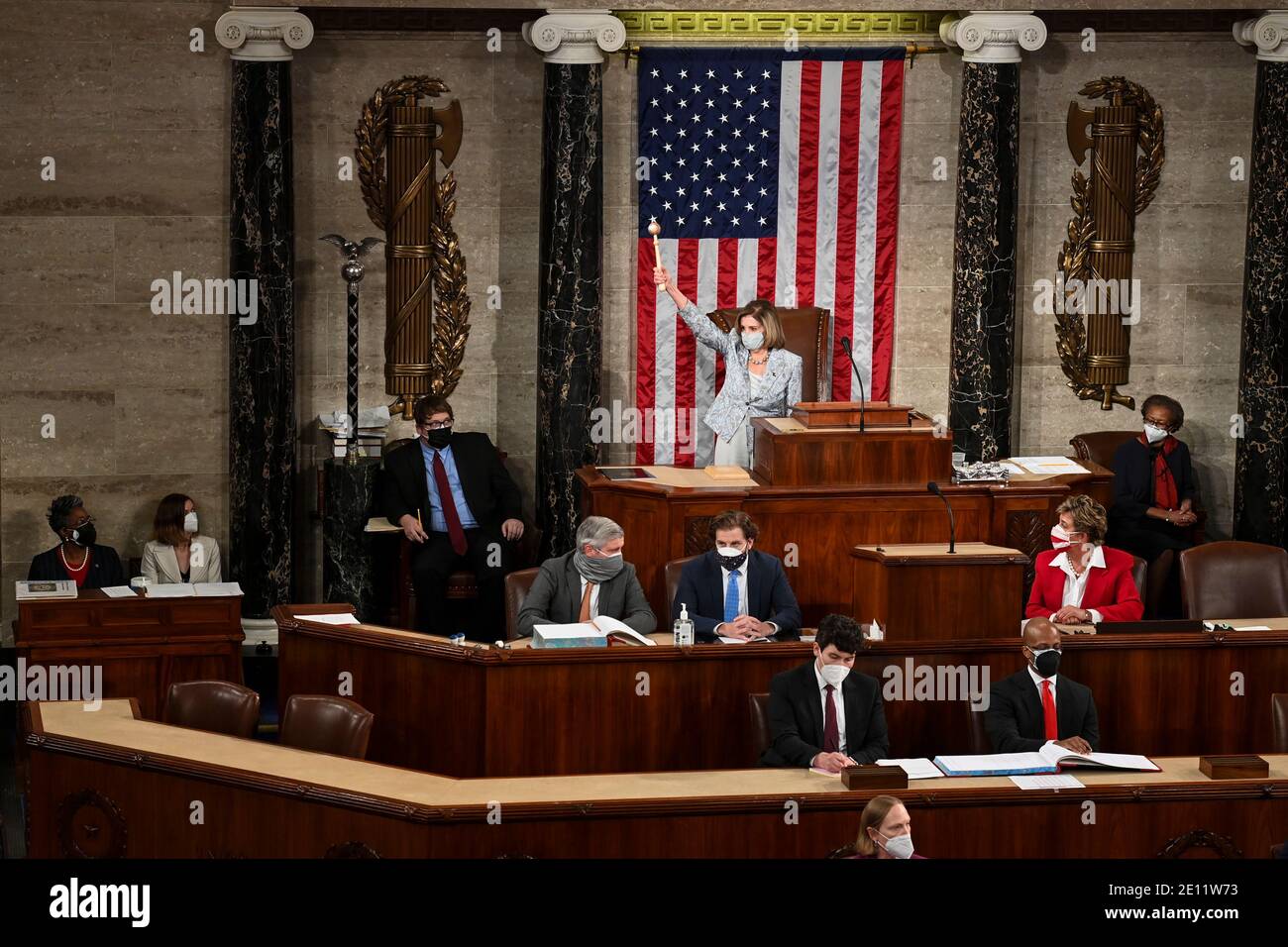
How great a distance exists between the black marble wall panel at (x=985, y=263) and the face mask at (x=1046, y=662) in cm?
447

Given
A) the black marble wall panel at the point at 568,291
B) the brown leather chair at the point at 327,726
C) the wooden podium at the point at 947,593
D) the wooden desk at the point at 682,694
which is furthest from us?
the black marble wall panel at the point at 568,291

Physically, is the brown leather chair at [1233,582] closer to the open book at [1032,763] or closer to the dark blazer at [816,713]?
Result: the open book at [1032,763]

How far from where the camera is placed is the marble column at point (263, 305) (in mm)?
12086

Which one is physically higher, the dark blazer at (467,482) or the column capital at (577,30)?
the column capital at (577,30)

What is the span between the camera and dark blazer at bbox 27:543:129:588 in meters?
11.0

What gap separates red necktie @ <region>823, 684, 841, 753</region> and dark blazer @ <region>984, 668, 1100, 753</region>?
2.37 feet

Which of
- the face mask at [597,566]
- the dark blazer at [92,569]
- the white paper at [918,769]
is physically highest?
the face mask at [597,566]

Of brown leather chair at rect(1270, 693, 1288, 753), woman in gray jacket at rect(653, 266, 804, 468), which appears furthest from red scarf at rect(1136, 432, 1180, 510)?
brown leather chair at rect(1270, 693, 1288, 753)

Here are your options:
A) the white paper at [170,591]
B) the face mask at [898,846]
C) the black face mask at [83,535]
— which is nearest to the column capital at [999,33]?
the white paper at [170,591]

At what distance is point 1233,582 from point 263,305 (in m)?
6.43

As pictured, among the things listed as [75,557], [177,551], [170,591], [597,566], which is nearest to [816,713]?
[597,566]

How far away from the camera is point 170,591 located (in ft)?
35.2

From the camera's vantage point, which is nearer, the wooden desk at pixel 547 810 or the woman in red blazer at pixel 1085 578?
the wooden desk at pixel 547 810

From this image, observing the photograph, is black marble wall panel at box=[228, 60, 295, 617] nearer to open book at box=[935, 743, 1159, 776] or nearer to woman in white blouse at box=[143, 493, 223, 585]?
woman in white blouse at box=[143, 493, 223, 585]
